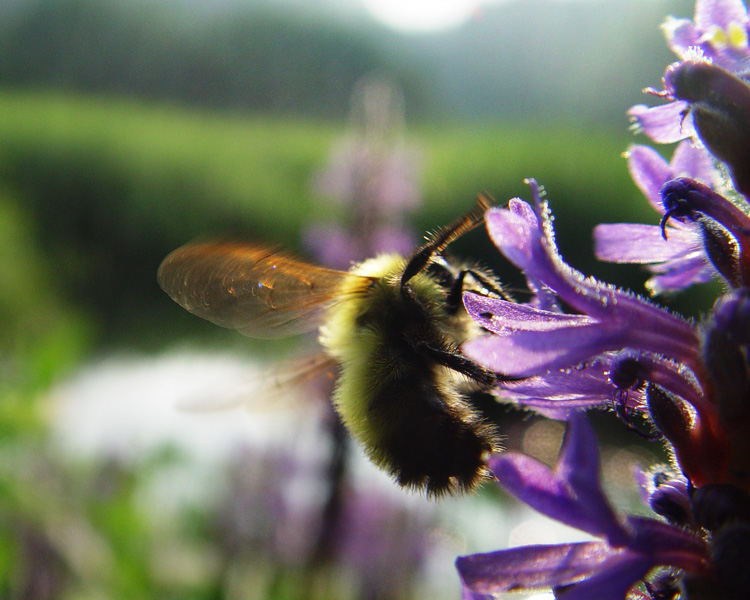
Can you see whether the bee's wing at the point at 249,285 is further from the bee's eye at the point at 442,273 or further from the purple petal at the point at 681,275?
the purple petal at the point at 681,275

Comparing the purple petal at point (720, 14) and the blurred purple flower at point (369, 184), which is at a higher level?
the purple petal at point (720, 14)

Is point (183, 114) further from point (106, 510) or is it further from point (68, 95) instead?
point (106, 510)

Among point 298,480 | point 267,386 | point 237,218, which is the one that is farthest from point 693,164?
point 237,218

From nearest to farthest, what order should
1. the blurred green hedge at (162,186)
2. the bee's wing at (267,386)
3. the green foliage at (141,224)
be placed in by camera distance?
the bee's wing at (267,386), the green foliage at (141,224), the blurred green hedge at (162,186)

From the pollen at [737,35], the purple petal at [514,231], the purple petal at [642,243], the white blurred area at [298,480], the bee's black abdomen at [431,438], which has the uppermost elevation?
the pollen at [737,35]

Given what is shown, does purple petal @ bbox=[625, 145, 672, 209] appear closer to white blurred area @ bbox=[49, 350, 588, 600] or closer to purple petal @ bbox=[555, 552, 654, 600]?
purple petal @ bbox=[555, 552, 654, 600]

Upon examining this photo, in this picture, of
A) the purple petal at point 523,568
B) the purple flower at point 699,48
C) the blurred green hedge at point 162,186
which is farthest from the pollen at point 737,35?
the blurred green hedge at point 162,186

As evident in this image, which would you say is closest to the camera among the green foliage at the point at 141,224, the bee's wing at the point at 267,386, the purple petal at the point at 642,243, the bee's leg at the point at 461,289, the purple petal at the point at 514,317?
the purple petal at the point at 514,317

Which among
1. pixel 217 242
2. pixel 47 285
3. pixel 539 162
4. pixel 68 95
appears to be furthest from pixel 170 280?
pixel 68 95
